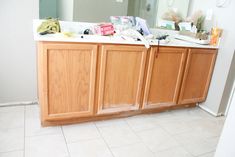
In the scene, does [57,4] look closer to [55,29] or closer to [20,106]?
[55,29]

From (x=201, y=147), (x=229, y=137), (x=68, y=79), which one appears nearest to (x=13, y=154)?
(x=68, y=79)

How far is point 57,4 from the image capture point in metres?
2.08

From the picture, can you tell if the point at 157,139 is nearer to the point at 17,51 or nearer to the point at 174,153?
the point at 174,153

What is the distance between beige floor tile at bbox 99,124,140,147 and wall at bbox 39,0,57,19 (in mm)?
1246

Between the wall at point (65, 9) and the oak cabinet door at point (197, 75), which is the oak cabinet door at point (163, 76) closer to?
the oak cabinet door at point (197, 75)

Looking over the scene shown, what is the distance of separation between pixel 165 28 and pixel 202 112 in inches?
45.2

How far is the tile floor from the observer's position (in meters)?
1.71

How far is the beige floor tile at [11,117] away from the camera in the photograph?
6.40 feet

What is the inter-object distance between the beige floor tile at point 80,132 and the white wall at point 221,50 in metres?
1.49

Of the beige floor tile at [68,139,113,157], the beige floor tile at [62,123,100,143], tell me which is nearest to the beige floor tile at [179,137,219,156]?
the beige floor tile at [68,139,113,157]

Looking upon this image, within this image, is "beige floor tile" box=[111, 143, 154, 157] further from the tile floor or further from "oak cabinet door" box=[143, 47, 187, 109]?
"oak cabinet door" box=[143, 47, 187, 109]

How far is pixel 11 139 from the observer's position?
1.76m

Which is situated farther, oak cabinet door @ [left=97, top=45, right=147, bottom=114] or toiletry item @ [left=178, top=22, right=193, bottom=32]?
toiletry item @ [left=178, top=22, right=193, bottom=32]

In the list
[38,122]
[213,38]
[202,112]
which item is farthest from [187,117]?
[38,122]
